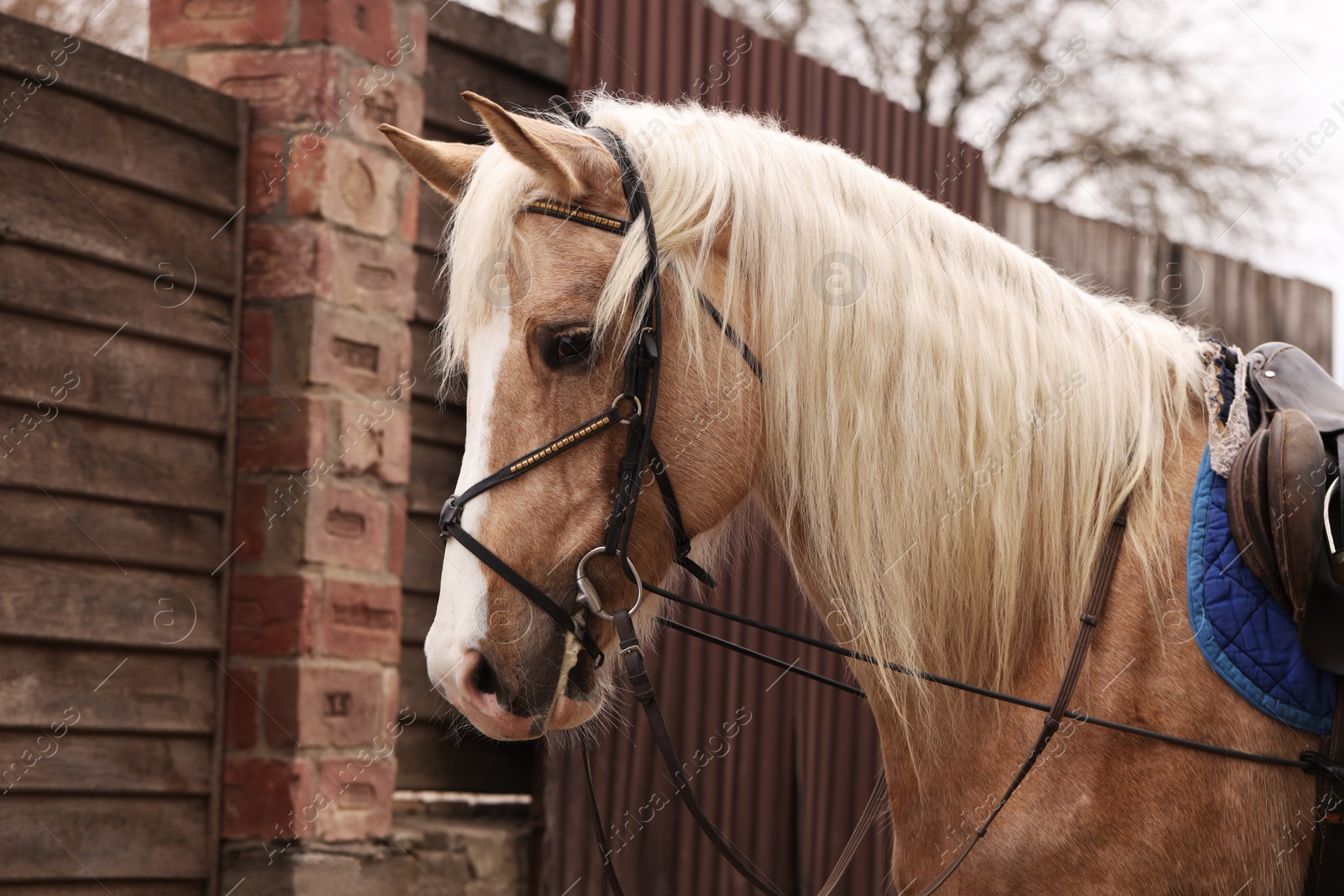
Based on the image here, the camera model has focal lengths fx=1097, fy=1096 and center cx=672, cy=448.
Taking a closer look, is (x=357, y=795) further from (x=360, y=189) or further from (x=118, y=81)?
(x=118, y=81)

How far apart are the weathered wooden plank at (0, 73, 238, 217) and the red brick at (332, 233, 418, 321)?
39 centimetres

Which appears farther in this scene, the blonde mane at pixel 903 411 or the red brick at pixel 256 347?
the red brick at pixel 256 347

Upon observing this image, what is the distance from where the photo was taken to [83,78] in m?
3.06

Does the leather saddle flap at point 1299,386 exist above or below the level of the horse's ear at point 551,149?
below

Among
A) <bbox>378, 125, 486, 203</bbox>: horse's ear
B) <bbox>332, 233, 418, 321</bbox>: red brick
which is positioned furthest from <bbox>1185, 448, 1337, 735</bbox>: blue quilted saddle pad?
<bbox>332, 233, 418, 321</bbox>: red brick

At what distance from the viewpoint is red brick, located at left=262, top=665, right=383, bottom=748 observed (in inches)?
128

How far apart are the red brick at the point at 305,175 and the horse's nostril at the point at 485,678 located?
2.01 meters

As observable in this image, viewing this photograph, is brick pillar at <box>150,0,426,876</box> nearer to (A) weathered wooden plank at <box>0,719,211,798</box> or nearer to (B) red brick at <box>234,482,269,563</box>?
(B) red brick at <box>234,482,269,563</box>

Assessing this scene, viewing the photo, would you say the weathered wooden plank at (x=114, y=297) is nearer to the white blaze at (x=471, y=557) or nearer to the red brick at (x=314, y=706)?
the red brick at (x=314, y=706)

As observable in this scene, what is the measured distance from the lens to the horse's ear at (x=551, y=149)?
6.29ft

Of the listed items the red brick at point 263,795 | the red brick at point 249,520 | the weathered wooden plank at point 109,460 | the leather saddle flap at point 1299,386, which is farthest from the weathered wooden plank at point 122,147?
the leather saddle flap at point 1299,386

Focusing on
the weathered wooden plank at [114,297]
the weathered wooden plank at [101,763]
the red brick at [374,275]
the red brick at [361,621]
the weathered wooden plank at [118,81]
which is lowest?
the weathered wooden plank at [101,763]

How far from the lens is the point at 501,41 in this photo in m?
4.30

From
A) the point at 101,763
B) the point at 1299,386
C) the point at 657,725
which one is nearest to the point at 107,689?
the point at 101,763
